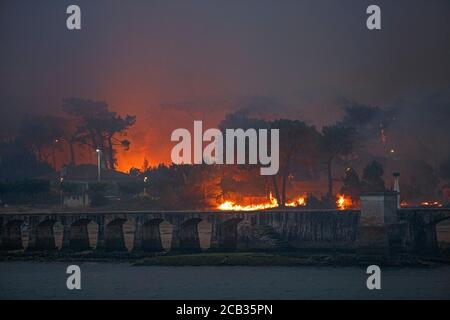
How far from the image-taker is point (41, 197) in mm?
198000

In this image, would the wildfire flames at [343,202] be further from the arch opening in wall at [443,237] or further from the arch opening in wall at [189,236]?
the arch opening in wall at [189,236]

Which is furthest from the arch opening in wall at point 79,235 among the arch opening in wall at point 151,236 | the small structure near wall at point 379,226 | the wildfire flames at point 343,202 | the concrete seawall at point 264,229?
the wildfire flames at point 343,202

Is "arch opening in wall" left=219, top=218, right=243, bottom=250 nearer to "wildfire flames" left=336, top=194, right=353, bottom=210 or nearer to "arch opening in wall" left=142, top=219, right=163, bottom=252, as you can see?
"arch opening in wall" left=142, top=219, right=163, bottom=252

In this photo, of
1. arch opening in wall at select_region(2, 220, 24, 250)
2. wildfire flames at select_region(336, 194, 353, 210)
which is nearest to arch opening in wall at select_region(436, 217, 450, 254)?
wildfire flames at select_region(336, 194, 353, 210)

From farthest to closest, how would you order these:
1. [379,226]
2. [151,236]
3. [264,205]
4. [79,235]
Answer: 1. [264,205]
2. [79,235]
3. [151,236]
4. [379,226]

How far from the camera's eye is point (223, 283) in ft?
354

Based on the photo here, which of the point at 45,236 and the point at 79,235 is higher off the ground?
the point at 79,235

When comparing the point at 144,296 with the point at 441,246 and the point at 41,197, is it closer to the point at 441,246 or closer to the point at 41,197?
the point at 441,246

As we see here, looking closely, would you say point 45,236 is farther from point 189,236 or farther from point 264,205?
point 264,205

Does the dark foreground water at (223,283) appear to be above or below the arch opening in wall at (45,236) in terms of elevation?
below

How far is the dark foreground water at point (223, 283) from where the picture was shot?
327 feet

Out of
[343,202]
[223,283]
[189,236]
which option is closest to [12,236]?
[189,236]

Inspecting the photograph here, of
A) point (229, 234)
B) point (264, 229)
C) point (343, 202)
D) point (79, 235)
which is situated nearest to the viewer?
point (264, 229)

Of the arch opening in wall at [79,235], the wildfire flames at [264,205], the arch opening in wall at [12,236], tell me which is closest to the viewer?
the arch opening in wall at [79,235]
